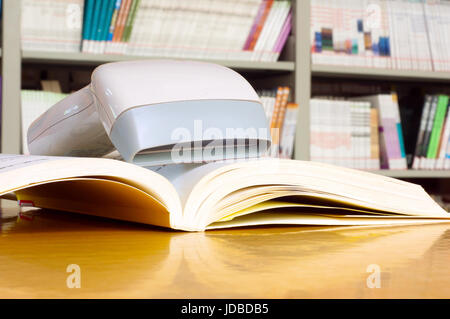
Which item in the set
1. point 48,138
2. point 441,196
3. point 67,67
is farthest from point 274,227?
point 441,196

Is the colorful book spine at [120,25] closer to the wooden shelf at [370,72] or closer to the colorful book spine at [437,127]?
the wooden shelf at [370,72]

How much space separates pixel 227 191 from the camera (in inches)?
21.0

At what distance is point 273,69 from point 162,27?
1.24ft

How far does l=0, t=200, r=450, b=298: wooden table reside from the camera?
27 centimetres

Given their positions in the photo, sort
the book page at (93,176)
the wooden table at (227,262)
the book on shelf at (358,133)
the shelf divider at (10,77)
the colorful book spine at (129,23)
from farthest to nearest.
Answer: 1. the book on shelf at (358,133)
2. the colorful book spine at (129,23)
3. the shelf divider at (10,77)
4. the book page at (93,176)
5. the wooden table at (227,262)

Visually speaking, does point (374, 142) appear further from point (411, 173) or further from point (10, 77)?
point (10, 77)

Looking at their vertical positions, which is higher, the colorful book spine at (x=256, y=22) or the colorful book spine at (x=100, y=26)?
the colorful book spine at (x=256, y=22)

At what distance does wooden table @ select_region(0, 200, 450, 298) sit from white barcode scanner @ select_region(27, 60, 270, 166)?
14 centimetres

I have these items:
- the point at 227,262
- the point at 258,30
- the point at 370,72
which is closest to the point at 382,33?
the point at 370,72

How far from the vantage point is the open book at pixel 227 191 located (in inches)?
19.2

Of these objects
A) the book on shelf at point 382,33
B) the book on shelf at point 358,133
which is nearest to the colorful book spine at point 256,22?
the book on shelf at point 382,33

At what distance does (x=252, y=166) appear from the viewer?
1.81ft

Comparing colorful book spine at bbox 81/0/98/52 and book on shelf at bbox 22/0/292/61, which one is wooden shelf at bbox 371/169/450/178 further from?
colorful book spine at bbox 81/0/98/52

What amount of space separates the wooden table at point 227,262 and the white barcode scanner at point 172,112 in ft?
0.47
